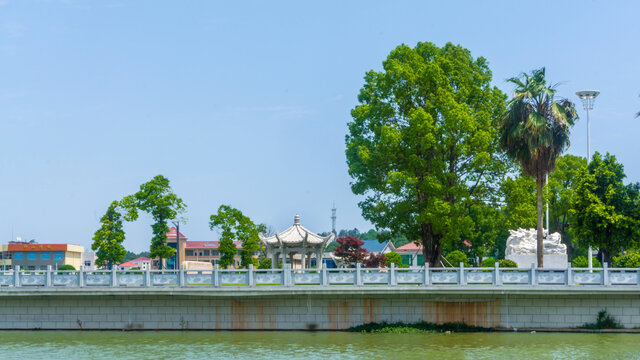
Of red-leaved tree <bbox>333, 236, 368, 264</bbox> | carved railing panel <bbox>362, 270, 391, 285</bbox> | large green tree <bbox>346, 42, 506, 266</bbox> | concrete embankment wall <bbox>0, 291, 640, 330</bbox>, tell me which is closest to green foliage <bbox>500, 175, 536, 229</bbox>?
large green tree <bbox>346, 42, 506, 266</bbox>

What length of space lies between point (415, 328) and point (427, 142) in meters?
11.4

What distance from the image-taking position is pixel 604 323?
28969 mm

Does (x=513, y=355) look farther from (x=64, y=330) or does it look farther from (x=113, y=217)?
(x=113, y=217)

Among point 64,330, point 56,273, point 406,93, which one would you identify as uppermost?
point 406,93

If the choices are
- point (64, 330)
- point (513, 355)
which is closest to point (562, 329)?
point (513, 355)

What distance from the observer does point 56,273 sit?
31312 millimetres

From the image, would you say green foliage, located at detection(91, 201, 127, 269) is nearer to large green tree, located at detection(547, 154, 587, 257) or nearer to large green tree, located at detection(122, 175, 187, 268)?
large green tree, located at detection(122, 175, 187, 268)

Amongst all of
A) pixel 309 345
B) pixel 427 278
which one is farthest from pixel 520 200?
pixel 309 345

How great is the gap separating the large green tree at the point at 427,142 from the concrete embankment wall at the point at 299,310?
9012mm

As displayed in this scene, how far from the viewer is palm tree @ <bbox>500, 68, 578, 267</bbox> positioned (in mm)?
34031

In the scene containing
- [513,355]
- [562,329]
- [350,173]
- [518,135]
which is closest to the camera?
[513,355]

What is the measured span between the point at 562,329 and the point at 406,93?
16.8 meters

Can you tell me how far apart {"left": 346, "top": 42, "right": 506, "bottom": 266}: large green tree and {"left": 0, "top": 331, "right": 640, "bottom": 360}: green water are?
11.5 meters

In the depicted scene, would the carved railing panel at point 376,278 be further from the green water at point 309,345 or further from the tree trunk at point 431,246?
the tree trunk at point 431,246
